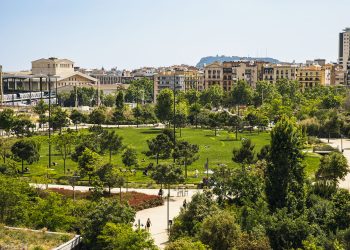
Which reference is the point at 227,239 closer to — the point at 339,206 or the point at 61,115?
the point at 339,206

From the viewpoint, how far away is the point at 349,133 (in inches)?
2468

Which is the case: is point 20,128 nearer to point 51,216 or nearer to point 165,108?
point 165,108

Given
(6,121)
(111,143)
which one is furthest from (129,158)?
(6,121)

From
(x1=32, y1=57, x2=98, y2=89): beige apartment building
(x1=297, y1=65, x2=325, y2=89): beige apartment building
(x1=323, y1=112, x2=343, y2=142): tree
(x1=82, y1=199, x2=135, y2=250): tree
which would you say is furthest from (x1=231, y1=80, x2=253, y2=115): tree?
(x1=82, y1=199, x2=135, y2=250): tree

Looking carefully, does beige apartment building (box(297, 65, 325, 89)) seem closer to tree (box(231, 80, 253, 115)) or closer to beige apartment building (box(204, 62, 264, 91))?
beige apartment building (box(204, 62, 264, 91))

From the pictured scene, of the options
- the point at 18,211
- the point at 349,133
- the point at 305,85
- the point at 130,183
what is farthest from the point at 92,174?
the point at 305,85

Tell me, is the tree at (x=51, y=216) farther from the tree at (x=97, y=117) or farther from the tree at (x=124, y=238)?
the tree at (x=97, y=117)

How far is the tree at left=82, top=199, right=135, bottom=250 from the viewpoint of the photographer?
23141mm

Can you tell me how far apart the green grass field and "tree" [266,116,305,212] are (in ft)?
16.6

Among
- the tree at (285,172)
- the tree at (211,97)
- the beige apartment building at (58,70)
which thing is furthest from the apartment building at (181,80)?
the tree at (285,172)

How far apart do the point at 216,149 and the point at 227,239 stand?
101ft

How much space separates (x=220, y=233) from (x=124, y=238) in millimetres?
3830

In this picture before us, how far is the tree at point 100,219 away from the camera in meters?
23.1

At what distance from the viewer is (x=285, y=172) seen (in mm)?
27344
